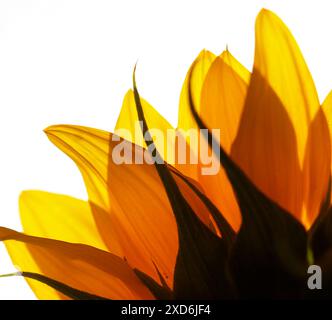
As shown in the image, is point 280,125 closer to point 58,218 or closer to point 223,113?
point 223,113

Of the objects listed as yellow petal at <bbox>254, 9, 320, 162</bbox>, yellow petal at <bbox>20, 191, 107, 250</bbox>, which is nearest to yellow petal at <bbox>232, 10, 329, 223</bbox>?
yellow petal at <bbox>254, 9, 320, 162</bbox>

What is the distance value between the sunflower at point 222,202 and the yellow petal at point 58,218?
12 millimetres

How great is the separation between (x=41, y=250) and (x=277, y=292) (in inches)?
4.8

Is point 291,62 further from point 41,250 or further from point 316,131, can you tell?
point 41,250

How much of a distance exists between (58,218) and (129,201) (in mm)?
62

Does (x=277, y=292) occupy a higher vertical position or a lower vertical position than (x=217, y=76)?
lower

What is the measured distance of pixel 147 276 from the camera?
288 millimetres

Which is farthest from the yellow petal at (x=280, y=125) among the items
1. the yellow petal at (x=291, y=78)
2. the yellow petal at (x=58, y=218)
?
the yellow petal at (x=58, y=218)

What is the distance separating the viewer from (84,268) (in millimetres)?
291

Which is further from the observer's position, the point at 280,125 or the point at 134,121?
the point at 134,121

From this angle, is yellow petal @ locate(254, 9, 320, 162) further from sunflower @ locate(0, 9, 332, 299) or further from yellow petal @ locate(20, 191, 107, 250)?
yellow petal @ locate(20, 191, 107, 250)

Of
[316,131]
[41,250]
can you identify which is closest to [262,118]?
[316,131]

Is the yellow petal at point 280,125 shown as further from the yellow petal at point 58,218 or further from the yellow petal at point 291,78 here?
the yellow petal at point 58,218

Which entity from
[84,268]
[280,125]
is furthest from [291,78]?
[84,268]
